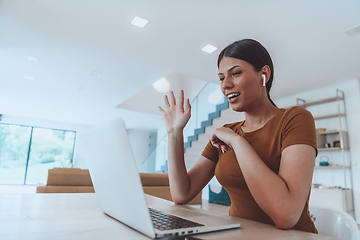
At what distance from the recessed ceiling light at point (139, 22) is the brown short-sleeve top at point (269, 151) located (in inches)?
93.4

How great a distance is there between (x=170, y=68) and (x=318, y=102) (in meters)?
3.13

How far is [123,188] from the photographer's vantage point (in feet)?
1.50

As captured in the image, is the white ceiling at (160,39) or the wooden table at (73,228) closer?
the wooden table at (73,228)

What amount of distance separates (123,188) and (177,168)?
0.48 metres

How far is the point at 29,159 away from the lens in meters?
9.22

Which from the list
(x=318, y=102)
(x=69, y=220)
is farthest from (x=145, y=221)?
(x=318, y=102)

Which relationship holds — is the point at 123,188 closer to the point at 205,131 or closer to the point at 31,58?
the point at 31,58

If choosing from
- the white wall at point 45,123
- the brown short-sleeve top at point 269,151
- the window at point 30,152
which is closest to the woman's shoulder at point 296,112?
the brown short-sleeve top at point 269,151

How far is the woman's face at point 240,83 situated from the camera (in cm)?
83

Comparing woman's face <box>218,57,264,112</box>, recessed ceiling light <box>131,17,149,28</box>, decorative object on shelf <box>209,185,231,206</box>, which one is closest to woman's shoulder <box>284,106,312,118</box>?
woman's face <box>218,57,264,112</box>

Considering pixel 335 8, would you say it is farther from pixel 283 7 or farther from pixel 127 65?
pixel 127 65

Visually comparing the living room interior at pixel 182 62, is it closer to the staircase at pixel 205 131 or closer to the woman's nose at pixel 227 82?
the staircase at pixel 205 131

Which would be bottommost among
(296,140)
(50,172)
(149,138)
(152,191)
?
(152,191)

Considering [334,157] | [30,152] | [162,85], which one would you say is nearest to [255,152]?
[334,157]
